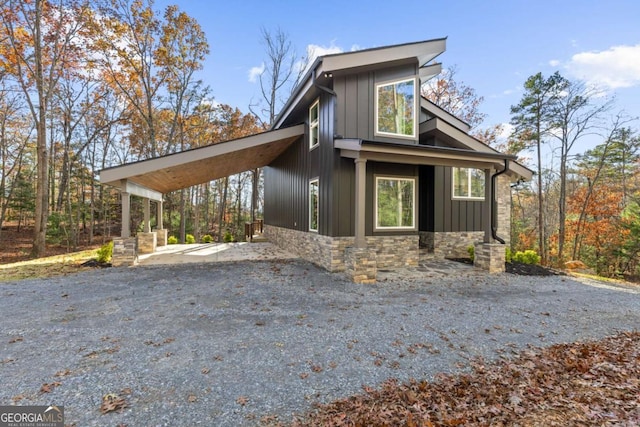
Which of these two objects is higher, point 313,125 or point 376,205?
point 313,125

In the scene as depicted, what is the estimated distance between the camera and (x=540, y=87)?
14.1m

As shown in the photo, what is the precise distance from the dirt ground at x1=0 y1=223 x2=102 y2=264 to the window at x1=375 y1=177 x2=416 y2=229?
47.8ft

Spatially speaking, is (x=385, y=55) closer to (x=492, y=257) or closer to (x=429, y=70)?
(x=429, y=70)

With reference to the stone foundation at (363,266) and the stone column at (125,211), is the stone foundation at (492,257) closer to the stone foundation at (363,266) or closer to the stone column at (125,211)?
the stone foundation at (363,266)

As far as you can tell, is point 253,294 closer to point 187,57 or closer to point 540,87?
point 187,57

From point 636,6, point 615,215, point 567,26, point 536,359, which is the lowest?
point 536,359

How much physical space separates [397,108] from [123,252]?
8907mm

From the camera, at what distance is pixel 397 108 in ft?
27.2

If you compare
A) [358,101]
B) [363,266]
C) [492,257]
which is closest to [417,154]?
[358,101]

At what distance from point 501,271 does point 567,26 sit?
30.5 ft

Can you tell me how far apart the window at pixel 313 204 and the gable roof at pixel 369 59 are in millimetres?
2735

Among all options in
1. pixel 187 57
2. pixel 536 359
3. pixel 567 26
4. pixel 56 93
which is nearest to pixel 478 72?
pixel 567 26

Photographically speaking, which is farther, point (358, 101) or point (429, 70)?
point (429, 70)

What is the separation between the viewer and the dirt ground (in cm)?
1322
